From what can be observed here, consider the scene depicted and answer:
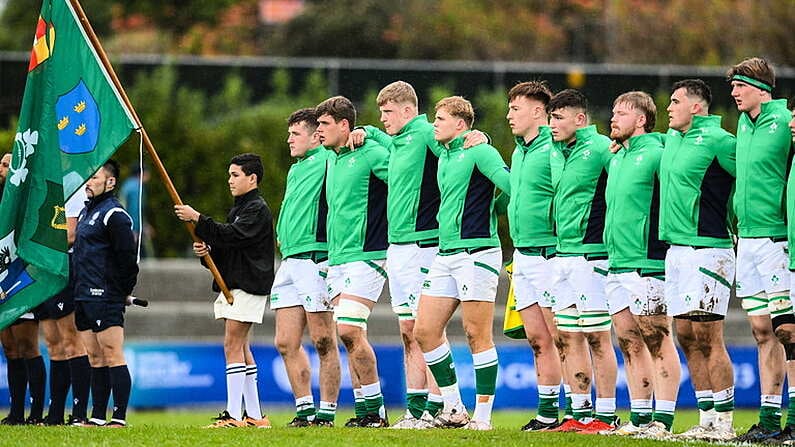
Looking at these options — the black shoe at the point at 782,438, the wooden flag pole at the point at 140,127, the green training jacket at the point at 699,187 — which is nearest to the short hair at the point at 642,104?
the green training jacket at the point at 699,187

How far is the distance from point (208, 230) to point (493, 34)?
3783cm

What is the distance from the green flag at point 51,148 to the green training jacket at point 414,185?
2254 millimetres

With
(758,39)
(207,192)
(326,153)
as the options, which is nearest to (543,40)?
(758,39)

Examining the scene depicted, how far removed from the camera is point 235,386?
13617 millimetres

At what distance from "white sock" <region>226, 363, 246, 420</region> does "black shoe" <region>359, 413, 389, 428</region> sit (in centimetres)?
111

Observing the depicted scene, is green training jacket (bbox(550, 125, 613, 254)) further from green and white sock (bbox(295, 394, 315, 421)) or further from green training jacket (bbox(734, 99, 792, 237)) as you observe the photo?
green and white sock (bbox(295, 394, 315, 421))

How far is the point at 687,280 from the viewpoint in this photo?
460 inches

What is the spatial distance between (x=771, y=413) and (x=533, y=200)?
261 cm

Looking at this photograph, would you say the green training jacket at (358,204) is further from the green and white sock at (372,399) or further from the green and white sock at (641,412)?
the green and white sock at (641,412)

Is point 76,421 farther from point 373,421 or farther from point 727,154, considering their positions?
point 727,154

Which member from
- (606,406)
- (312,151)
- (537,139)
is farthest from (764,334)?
(312,151)

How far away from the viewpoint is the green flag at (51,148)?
12.6 metres

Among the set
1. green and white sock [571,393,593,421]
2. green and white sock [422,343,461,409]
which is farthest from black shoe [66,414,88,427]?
green and white sock [571,393,593,421]

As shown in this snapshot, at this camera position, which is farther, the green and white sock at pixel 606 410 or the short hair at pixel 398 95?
the short hair at pixel 398 95
